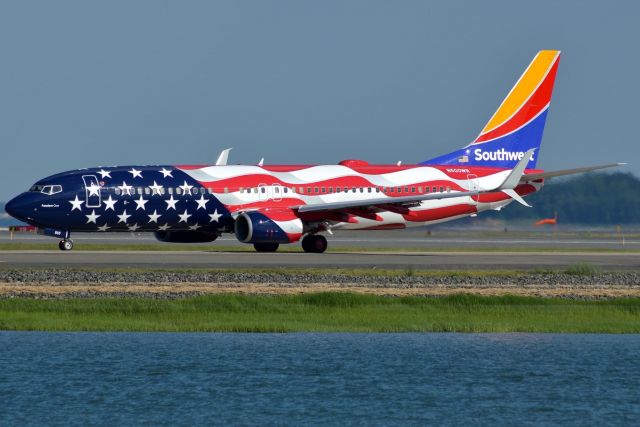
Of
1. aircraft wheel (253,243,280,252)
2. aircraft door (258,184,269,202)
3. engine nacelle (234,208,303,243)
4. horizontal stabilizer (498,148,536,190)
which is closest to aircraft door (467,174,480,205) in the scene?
horizontal stabilizer (498,148,536,190)

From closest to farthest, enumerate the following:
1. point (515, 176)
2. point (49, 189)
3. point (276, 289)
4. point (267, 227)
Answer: point (276, 289) < point (49, 189) < point (267, 227) < point (515, 176)

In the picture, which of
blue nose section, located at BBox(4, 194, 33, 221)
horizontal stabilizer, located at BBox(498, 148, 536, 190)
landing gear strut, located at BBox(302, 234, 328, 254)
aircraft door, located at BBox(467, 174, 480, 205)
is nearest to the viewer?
blue nose section, located at BBox(4, 194, 33, 221)

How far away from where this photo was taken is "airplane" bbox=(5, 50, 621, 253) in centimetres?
5597

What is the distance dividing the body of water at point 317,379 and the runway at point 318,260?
16.8 metres

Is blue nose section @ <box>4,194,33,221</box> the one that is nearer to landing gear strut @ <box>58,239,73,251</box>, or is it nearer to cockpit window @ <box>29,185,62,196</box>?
cockpit window @ <box>29,185,62,196</box>

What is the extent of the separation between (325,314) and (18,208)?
2553 centimetres

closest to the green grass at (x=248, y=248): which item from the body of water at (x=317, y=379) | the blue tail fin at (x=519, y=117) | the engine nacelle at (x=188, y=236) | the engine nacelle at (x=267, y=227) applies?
the engine nacelle at (x=188, y=236)

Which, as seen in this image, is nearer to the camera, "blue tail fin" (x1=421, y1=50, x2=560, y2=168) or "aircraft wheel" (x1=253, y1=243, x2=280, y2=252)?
"aircraft wheel" (x1=253, y1=243, x2=280, y2=252)

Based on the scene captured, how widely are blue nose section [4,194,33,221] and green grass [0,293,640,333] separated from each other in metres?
20.3

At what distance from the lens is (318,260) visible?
5250cm

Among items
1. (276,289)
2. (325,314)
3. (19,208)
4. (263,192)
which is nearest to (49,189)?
(19,208)

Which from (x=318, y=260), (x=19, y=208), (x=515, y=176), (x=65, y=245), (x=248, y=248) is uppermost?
(x=515, y=176)

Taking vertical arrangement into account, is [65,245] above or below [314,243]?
above

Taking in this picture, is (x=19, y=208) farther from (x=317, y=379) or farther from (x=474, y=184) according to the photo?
(x=317, y=379)
